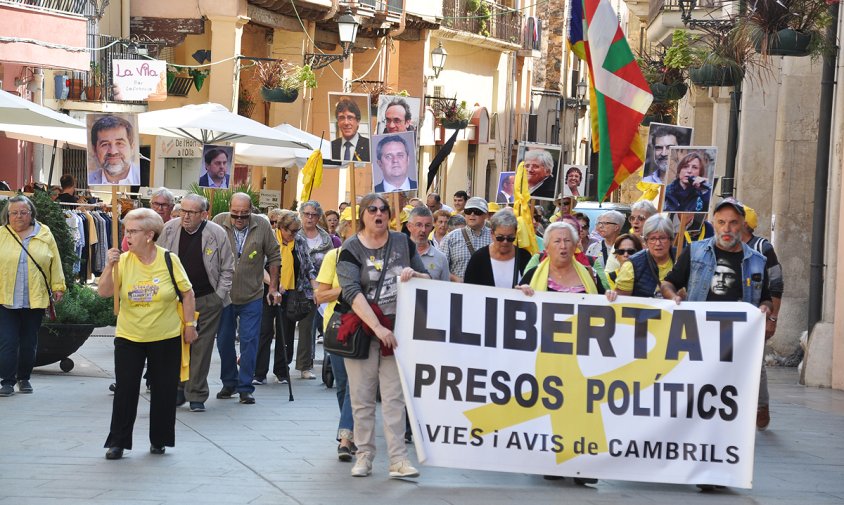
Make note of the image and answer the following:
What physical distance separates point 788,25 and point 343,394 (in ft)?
21.8

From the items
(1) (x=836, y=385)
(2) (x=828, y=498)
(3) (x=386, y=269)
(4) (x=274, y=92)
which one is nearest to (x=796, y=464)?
(2) (x=828, y=498)

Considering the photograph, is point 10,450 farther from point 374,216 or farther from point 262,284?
point 262,284

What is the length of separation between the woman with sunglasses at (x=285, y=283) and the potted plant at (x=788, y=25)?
492 cm

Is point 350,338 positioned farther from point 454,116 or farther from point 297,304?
point 454,116

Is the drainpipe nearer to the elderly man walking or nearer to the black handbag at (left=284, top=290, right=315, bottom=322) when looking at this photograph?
the black handbag at (left=284, top=290, right=315, bottom=322)

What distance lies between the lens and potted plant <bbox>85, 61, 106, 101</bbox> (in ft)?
94.4

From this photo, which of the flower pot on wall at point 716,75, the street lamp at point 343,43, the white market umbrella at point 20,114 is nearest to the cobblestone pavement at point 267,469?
the white market umbrella at point 20,114

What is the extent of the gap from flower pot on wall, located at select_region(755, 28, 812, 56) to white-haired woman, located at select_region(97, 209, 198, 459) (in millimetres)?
7179

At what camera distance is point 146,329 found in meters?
9.84

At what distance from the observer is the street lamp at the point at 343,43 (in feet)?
96.1

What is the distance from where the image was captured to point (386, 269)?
9383 millimetres

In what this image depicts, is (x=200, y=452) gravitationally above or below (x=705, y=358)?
below

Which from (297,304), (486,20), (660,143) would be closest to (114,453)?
(297,304)

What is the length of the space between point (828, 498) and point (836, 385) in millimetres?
6271
